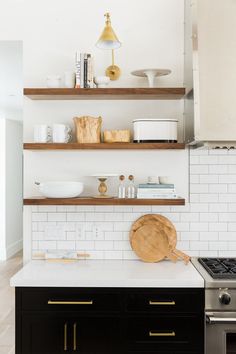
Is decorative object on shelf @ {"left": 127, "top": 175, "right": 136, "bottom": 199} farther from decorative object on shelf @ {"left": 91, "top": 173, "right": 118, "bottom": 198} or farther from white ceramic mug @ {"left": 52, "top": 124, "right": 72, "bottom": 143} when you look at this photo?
white ceramic mug @ {"left": 52, "top": 124, "right": 72, "bottom": 143}

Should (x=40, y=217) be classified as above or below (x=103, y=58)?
below

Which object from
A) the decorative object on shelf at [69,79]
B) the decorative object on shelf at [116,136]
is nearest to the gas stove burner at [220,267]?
the decorative object on shelf at [116,136]

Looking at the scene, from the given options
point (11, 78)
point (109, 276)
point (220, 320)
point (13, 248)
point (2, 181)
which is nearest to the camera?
point (220, 320)

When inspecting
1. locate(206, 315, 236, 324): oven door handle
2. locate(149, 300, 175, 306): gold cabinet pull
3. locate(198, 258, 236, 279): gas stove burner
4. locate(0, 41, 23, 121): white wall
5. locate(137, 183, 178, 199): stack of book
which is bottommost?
locate(206, 315, 236, 324): oven door handle

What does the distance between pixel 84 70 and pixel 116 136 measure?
19.5 inches

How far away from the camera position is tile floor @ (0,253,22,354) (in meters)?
4.25

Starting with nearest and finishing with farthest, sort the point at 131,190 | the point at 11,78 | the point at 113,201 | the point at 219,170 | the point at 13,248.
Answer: the point at 113,201 → the point at 131,190 → the point at 219,170 → the point at 11,78 → the point at 13,248

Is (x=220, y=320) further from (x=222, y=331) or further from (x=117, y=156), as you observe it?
(x=117, y=156)

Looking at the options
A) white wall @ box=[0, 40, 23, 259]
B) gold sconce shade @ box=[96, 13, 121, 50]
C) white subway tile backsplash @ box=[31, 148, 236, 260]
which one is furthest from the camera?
white wall @ box=[0, 40, 23, 259]

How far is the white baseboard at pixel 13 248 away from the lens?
8734mm

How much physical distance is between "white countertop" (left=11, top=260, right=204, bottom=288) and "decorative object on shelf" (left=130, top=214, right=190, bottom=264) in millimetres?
115

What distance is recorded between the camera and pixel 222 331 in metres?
2.61

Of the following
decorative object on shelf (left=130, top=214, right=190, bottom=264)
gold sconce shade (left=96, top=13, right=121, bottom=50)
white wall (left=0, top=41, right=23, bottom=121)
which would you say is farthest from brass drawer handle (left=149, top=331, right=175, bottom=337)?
white wall (left=0, top=41, right=23, bottom=121)

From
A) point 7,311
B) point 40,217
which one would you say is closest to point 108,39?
point 40,217
